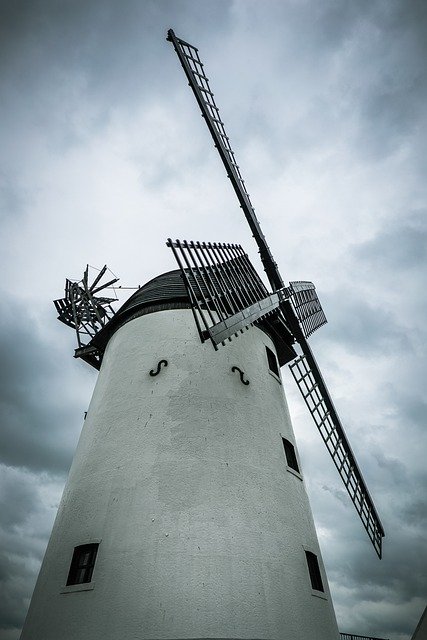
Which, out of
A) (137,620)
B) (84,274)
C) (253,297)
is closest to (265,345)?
(253,297)

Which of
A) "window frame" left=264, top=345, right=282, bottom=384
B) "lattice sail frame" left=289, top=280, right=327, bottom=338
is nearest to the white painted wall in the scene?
"window frame" left=264, top=345, right=282, bottom=384

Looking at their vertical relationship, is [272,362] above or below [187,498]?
above

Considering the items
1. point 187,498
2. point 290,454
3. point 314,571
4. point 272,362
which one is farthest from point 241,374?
point 314,571

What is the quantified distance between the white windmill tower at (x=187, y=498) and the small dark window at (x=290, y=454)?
0.16 feet

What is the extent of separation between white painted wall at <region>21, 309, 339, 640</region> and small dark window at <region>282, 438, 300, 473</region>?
0.26 meters

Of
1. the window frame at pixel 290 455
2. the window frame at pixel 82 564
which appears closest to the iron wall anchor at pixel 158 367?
the window frame at pixel 290 455

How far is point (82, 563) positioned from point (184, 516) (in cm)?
192

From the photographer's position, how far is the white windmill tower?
607 cm

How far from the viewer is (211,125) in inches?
486

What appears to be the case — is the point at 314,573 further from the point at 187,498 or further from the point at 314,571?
the point at 187,498

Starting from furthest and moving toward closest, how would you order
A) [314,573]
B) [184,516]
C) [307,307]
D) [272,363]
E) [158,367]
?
[307,307]
[272,363]
[158,367]
[314,573]
[184,516]

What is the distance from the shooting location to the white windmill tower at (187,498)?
6.07m

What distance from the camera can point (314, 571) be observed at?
302 inches

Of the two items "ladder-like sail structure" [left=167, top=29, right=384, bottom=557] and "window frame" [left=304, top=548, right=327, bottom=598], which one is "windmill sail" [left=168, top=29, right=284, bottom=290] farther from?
"window frame" [left=304, top=548, right=327, bottom=598]
